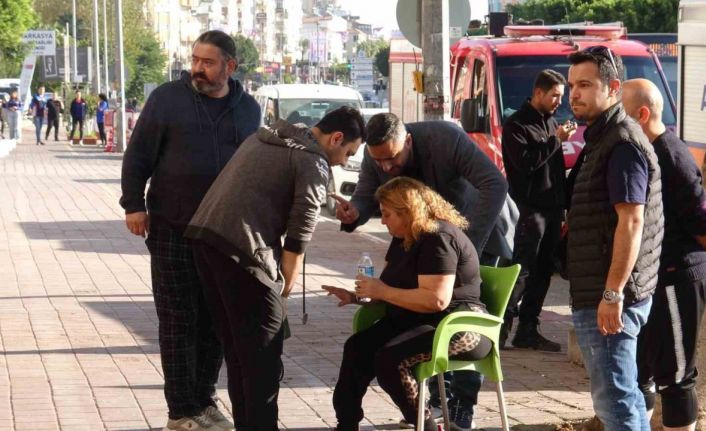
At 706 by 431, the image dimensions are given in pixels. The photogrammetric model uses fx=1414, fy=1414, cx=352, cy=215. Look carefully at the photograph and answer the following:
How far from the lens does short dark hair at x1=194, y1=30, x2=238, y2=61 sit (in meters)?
6.54

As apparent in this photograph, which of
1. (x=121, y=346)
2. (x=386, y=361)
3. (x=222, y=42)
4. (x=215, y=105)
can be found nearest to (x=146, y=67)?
(x=121, y=346)

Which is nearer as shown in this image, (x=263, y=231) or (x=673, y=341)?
(x=673, y=341)

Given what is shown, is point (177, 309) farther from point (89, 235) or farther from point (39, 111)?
point (39, 111)

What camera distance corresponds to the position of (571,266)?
17.3ft

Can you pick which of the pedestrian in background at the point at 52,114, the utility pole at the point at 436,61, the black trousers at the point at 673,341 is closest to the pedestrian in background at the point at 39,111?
the pedestrian in background at the point at 52,114

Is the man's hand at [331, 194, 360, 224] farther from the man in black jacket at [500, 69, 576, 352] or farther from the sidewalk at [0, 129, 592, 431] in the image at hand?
the man in black jacket at [500, 69, 576, 352]

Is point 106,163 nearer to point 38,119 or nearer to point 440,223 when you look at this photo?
point 38,119

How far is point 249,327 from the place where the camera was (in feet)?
19.6

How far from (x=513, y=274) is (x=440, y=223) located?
45 cm

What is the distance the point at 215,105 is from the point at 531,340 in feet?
11.5

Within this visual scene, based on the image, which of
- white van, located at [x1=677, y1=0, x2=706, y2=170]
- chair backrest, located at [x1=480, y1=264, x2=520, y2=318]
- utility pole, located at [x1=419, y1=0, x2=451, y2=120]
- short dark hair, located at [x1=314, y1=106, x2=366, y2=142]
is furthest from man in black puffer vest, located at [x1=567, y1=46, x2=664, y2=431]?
white van, located at [x1=677, y1=0, x2=706, y2=170]

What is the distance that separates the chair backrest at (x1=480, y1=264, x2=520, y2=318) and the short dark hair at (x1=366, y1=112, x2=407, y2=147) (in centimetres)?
73

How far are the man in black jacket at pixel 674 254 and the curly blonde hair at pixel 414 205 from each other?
35.5 inches

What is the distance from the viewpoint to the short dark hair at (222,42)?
6.54m
